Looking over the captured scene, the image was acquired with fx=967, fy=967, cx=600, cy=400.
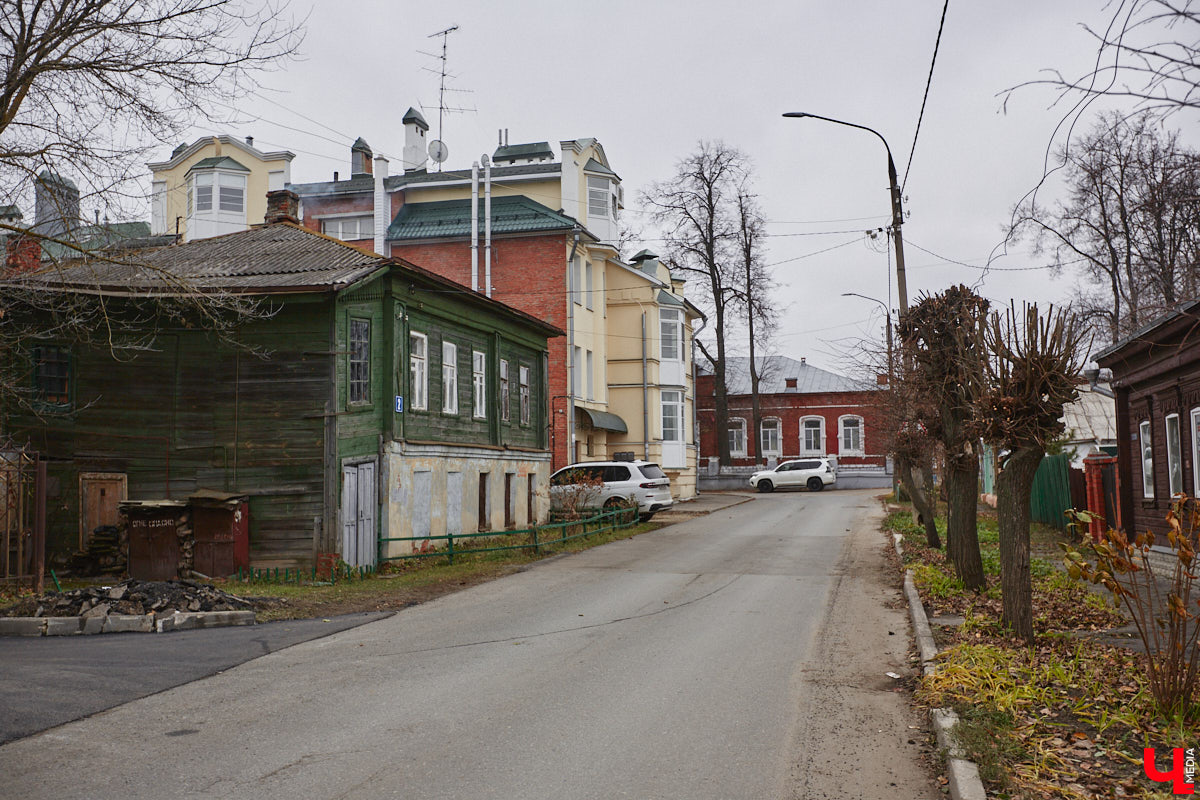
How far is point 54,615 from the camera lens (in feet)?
38.7

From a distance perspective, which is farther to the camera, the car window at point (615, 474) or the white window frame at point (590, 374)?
the white window frame at point (590, 374)

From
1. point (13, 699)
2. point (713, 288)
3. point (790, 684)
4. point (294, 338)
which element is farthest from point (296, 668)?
point (713, 288)

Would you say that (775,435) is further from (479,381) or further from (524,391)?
(479,381)

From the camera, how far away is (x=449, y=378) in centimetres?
2269

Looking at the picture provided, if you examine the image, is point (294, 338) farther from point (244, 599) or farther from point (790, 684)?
point (790, 684)

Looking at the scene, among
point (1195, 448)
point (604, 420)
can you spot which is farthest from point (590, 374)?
point (1195, 448)

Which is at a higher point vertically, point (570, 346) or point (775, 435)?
point (570, 346)

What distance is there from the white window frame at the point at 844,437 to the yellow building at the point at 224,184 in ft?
122

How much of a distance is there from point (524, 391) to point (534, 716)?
2088cm

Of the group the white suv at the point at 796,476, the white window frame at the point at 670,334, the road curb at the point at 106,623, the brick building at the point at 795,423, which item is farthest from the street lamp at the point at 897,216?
the brick building at the point at 795,423

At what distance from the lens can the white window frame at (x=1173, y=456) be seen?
16672mm

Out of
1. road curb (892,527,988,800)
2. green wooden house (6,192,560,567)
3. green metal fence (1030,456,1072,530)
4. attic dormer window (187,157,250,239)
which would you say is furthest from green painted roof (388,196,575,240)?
road curb (892,527,988,800)

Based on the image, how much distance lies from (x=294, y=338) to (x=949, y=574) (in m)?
12.0

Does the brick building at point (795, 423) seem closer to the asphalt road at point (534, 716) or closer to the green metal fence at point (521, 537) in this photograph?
the green metal fence at point (521, 537)
